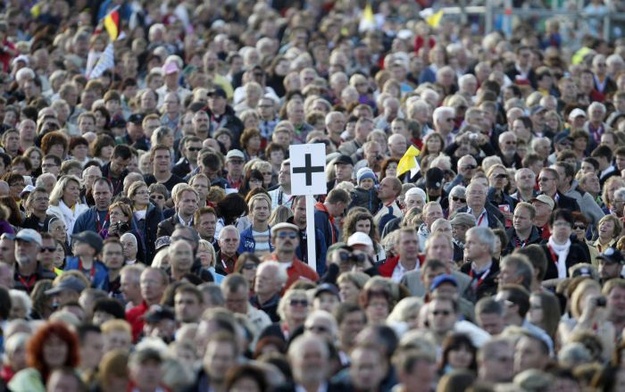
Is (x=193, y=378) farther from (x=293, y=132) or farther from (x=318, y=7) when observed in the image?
(x=318, y=7)

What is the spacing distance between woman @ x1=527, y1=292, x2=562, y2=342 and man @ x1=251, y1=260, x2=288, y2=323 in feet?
6.50

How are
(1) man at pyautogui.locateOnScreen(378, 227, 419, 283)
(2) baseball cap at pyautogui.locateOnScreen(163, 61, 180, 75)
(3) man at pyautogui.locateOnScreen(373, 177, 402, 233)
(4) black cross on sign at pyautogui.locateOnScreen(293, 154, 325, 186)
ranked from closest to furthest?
(1) man at pyautogui.locateOnScreen(378, 227, 419, 283)
(4) black cross on sign at pyautogui.locateOnScreen(293, 154, 325, 186)
(3) man at pyautogui.locateOnScreen(373, 177, 402, 233)
(2) baseball cap at pyautogui.locateOnScreen(163, 61, 180, 75)

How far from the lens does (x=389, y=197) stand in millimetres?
18328

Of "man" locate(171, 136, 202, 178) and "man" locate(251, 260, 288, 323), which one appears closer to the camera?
"man" locate(251, 260, 288, 323)

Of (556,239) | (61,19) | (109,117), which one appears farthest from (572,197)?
(61,19)

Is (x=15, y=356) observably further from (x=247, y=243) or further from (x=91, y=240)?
(x=247, y=243)

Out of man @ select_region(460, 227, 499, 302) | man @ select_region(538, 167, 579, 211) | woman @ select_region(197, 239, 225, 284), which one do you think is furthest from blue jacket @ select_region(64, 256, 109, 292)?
man @ select_region(538, 167, 579, 211)

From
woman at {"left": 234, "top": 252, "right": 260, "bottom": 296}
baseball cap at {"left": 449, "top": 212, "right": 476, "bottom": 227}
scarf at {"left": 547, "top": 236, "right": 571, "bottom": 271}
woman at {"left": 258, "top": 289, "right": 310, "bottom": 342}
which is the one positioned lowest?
scarf at {"left": 547, "top": 236, "right": 571, "bottom": 271}

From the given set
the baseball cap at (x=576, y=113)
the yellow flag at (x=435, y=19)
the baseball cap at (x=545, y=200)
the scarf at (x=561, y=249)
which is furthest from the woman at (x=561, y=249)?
the yellow flag at (x=435, y=19)

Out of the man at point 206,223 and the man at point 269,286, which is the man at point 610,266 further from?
the man at point 206,223

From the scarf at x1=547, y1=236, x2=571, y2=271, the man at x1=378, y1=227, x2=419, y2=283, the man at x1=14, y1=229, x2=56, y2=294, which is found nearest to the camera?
the man at x1=14, y1=229, x2=56, y2=294

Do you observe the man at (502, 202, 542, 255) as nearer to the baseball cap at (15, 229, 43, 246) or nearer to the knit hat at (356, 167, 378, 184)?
the knit hat at (356, 167, 378, 184)

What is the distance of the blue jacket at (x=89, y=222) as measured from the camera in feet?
57.5

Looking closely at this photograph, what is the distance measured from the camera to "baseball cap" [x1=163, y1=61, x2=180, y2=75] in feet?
80.7
